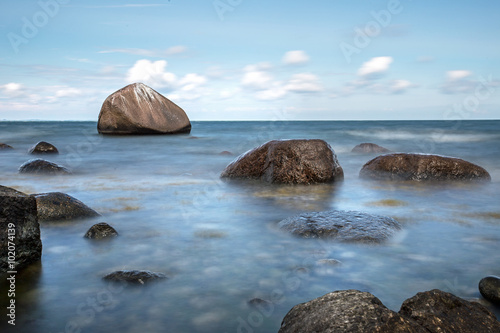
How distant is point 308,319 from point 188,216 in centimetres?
339

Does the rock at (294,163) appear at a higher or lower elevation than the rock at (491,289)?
higher

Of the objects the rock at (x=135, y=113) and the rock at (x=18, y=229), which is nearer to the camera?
the rock at (x=18, y=229)

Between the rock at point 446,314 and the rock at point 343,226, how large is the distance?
75.2 inches

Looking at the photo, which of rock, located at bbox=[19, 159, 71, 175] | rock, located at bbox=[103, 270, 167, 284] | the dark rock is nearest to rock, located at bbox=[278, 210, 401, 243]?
rock, located at bbox=[103, 270, 167, 284]

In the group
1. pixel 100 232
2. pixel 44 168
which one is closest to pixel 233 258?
pixel 100 232

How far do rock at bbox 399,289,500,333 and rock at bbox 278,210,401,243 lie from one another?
1.91m

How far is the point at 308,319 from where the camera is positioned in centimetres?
209

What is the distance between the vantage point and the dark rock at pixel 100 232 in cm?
426

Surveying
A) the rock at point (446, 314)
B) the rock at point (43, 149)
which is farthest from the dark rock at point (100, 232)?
the rock at point (43, 149)

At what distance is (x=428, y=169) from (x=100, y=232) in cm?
622

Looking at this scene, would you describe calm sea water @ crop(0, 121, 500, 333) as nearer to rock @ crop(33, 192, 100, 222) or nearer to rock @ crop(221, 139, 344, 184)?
rock @ crop(33, 192, 100, 222)

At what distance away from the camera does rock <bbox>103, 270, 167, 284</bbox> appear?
10.5 ft

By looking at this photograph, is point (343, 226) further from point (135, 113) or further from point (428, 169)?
point (135, 113)

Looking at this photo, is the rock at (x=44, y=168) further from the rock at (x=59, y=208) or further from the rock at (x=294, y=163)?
the rock at (x=59, y=208)
